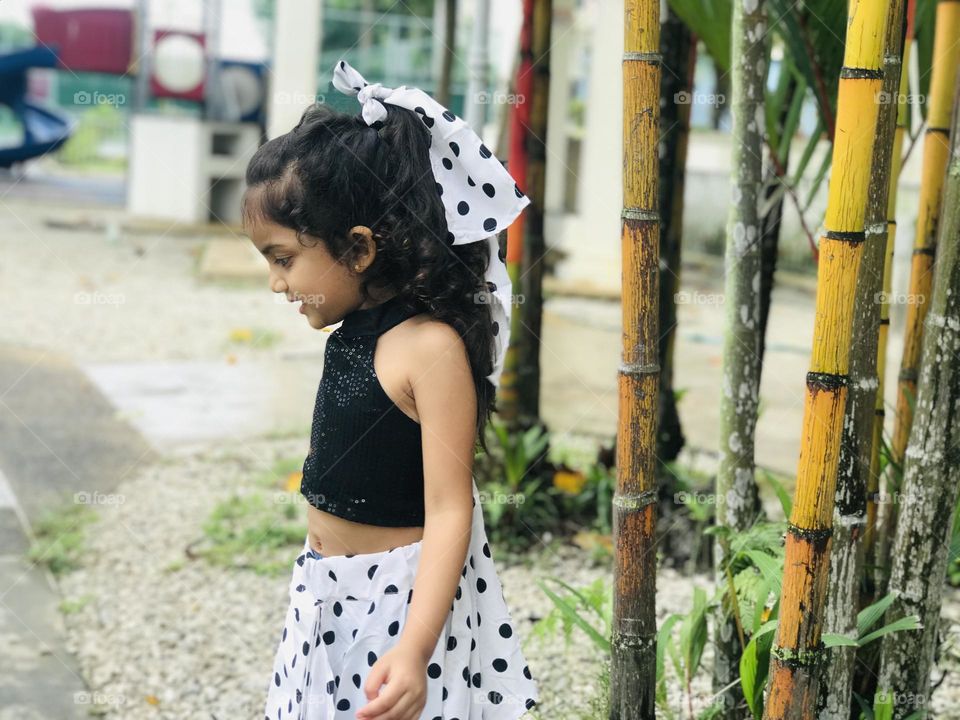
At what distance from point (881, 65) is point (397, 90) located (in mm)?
605

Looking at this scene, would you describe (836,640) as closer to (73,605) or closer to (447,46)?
(73,605)

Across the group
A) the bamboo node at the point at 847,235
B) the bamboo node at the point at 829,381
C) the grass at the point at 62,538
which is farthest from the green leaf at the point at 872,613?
the grass at the point at 62,538

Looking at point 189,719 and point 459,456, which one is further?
point 189,719

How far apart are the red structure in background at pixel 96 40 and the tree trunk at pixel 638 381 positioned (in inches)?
566

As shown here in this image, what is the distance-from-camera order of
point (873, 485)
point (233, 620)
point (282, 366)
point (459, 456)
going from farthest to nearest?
point (282, 366) < point (233, 620) < point (873, 485) < point (459, 456)

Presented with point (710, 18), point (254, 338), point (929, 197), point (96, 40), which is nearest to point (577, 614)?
point (929, 197)

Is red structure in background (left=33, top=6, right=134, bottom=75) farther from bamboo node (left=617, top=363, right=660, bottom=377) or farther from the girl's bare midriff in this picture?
bamboo node (left=617, top=363, right=660, bottom=377)

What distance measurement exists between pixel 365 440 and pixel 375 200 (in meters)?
0.31


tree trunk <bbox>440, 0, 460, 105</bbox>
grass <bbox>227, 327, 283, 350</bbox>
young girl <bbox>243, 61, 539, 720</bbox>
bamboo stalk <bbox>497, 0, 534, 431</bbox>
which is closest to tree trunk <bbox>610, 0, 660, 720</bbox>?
young girl <bbox>243, 61, 539, 720</bbox>

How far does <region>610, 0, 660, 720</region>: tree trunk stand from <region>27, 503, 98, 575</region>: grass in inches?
85.0

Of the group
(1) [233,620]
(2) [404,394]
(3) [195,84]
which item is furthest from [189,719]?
(3) [195,84]

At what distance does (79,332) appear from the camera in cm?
659

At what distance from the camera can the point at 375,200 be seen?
149 cm

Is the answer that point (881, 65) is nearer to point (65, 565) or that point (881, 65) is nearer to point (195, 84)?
point (65, 565)
